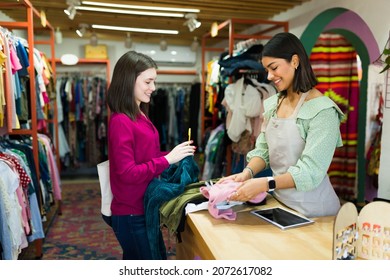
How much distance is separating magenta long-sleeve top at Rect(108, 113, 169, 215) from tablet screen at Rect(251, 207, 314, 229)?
1.53ft

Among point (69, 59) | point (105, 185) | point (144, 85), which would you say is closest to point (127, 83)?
point (144, 85)

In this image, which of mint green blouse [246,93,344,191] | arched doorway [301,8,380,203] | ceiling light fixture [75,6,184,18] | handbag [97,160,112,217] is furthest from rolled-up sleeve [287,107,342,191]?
ceiling light fixture [75,6,184,18]

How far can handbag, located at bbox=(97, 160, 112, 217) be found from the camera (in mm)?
1642

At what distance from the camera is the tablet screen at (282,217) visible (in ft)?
4.20

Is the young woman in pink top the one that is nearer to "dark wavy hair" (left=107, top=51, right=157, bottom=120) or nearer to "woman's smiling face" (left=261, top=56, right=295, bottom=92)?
"dark wavy hair" (left=107, top=51, right=157, bottom=120)

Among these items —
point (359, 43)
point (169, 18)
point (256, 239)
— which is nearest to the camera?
point (256, 239)

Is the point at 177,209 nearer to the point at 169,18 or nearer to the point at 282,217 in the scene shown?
the point at 282,217

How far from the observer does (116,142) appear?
150 cm

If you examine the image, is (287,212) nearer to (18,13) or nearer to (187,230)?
(187,230)

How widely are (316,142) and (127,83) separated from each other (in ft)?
2.69

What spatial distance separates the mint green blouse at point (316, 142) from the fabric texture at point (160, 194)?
0.51m

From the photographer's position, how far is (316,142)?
130 centimetres
